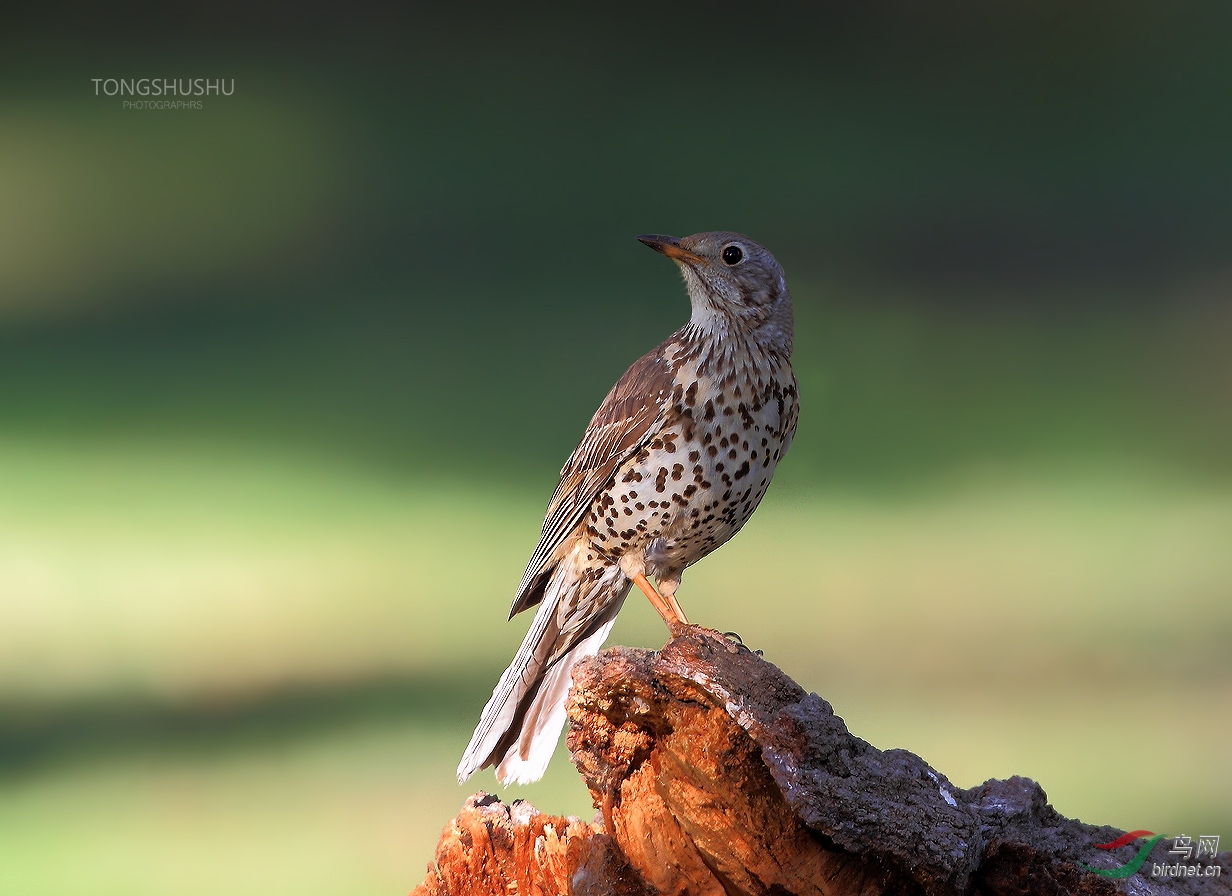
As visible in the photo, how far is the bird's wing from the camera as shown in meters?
2.73

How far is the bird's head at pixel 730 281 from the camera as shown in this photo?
2.79m

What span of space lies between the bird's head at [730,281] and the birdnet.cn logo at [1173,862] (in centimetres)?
137

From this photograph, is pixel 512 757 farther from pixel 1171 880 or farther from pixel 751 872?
pixel 1171 880

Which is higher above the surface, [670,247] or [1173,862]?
[670,247]

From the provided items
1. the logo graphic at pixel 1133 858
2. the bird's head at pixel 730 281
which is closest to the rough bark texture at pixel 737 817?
the logo graphic at pixel 1133 858

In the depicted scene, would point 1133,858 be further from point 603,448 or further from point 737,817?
point 603,448

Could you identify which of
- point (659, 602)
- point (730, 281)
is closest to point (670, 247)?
point (730, 281)

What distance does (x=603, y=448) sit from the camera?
2.82m

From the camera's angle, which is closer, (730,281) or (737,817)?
(737,817)

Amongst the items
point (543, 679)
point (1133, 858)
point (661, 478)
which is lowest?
point (1133, 858)

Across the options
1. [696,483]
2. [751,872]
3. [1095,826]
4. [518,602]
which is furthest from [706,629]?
[1095,826]

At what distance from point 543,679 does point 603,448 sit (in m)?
0.67

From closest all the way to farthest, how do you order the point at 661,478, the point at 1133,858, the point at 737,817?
the point at 737,817 < the point at 1133,858 < the point at 661,478

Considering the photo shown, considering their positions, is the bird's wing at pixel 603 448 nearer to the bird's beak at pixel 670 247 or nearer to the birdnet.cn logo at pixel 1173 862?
the bird's beak at pixel 670 247
